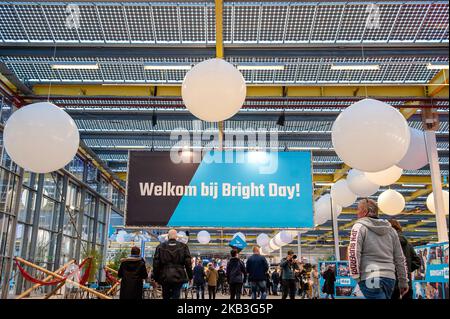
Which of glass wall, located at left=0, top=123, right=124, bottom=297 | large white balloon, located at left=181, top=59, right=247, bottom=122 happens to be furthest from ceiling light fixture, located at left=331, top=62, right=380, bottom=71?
glass wall, located at left=0, top=123, right=124, bottom=297

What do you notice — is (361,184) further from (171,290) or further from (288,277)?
(171,290)

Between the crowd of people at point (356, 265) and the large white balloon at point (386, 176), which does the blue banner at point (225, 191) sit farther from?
the large white balloon at point (386, 176)

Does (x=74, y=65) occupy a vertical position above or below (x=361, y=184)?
above

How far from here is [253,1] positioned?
4758mm

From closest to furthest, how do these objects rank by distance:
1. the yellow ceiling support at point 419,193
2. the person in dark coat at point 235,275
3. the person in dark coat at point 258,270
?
the person in dark coat at point 235,275
the person in dark coat at point 258,270
the yellow ceiling support at point 419,193

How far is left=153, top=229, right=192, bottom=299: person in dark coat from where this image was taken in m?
4.84

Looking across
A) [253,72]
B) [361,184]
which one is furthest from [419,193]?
[253,72]

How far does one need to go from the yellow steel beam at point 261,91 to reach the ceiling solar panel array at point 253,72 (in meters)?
0.79

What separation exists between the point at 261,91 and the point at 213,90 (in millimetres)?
4418

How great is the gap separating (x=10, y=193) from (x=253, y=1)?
6612 millimetres

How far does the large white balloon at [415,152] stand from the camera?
551 centimetres

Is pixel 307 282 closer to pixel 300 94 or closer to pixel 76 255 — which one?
pixel 76 255

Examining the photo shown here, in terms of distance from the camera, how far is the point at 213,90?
3494 millimetres

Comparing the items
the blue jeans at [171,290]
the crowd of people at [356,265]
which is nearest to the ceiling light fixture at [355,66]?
the crowd of people at [356,265]
